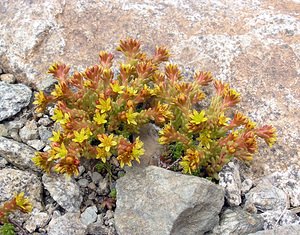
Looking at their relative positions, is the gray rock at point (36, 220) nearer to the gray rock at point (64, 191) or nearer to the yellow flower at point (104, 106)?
the gray rock at point (64, 191)

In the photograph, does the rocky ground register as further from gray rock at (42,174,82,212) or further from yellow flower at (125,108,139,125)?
yellow flower at (125,108,139,125)

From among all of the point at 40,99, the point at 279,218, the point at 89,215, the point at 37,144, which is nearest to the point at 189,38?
the point at 40,99

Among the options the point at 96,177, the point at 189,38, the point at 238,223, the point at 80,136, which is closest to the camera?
the point at 238,223

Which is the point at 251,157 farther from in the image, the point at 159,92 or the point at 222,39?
the point at 222,39

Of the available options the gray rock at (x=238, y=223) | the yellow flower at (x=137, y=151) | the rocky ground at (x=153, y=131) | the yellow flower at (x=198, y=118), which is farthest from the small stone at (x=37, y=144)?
the gray rock at (x=238, y=223)

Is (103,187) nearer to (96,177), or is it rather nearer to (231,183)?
(96,177)

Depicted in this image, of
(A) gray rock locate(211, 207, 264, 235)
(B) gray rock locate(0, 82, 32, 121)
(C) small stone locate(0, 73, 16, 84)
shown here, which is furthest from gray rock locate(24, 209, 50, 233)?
(C) small stone locate(0, 73, 16, 84)
